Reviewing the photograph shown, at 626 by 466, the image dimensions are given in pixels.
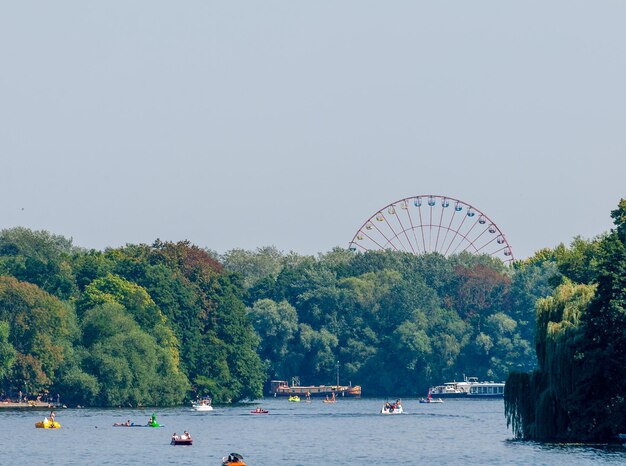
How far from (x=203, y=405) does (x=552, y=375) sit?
85.1 metres

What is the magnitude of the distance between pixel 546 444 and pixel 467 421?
63.0m

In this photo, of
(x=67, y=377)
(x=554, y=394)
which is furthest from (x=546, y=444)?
(x=67, y=377)

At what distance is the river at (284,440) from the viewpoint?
10038cm

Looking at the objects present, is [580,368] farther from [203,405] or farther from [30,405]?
[30,405]

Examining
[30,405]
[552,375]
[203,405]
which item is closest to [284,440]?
[552,375]

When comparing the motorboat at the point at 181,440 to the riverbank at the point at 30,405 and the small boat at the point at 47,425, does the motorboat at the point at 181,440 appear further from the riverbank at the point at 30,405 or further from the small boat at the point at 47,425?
the riverbank at the point at 30,405

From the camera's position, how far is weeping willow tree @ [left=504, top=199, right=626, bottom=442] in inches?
3688

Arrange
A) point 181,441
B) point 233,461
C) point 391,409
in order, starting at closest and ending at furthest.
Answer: point 233,461, point 181,441, point 391,409

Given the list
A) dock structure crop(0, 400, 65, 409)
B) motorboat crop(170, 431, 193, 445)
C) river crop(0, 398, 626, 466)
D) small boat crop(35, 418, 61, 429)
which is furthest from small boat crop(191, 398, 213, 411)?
motorboat crop(170, 431, 193, 445)

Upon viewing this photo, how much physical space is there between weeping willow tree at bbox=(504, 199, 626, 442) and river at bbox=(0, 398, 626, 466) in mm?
1652

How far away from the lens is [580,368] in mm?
96312

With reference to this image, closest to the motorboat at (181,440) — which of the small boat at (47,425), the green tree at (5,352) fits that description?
the small boat at (47,425)

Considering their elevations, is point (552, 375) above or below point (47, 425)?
above

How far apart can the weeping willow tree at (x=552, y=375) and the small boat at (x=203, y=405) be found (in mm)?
76025
